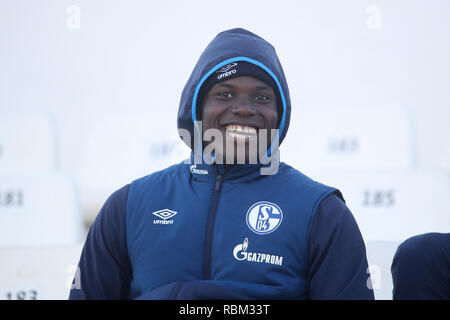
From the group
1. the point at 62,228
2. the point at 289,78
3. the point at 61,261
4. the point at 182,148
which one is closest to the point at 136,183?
the point at 61,261

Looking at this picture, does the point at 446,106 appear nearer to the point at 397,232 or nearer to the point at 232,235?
the point at 397,232

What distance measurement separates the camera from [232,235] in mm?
1306

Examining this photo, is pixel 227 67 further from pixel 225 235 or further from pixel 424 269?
pixel 424 269

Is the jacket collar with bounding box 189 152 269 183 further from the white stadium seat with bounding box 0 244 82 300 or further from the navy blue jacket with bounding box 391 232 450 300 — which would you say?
the white stadium seat with bounding box 0 244 82 300

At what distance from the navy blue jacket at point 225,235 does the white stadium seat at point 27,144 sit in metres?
1.68

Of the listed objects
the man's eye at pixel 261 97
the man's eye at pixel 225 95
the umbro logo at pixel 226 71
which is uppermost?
the umbro logo at pixel 226 71

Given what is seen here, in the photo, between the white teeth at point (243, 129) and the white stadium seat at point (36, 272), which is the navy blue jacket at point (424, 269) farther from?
the white stadium seat at point (36, 272)

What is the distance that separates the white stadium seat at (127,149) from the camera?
2902 millimetres

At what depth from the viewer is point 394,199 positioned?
2.28m

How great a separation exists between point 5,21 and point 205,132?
2370mm

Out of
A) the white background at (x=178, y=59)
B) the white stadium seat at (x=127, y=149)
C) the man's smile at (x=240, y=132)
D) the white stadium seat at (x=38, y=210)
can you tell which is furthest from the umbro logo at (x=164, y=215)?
the white background at (x=178, y=59)

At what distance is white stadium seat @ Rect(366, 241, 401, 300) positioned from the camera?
5.66 ft

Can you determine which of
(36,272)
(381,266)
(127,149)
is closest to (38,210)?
(36,272)

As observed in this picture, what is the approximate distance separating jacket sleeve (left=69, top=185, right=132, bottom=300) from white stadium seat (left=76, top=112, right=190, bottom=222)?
1.43 m
